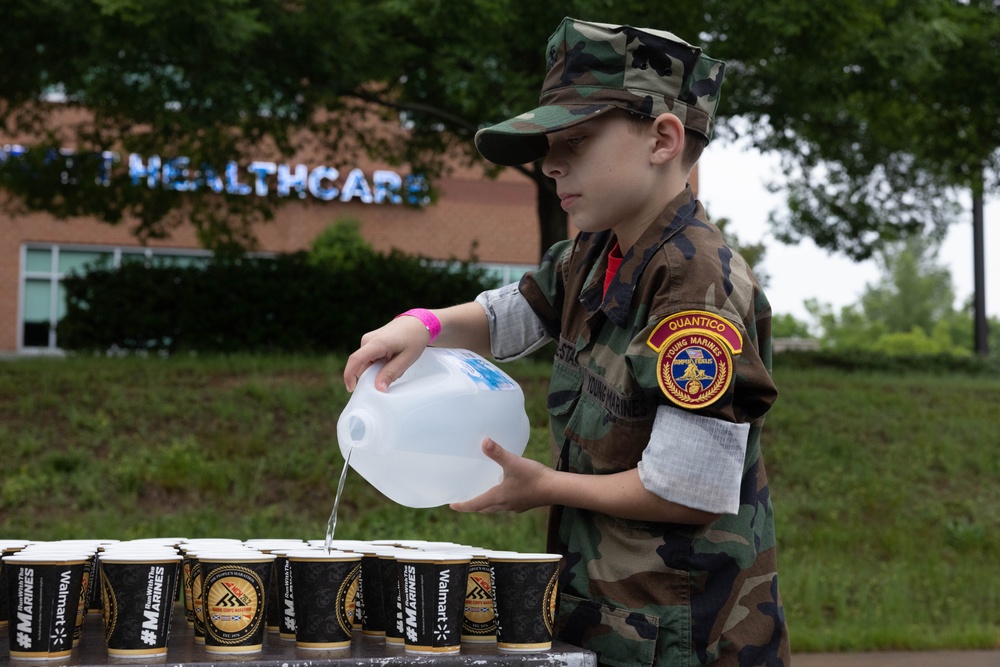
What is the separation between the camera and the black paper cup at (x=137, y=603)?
2.04 metres

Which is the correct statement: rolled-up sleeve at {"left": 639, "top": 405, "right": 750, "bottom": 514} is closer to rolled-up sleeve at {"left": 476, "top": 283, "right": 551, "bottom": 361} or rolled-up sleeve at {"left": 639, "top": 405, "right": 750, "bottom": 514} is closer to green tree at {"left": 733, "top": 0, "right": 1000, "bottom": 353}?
rolled-up sleeve at {"left": 476, "top": 283, "right": 551, "bottom": 361}

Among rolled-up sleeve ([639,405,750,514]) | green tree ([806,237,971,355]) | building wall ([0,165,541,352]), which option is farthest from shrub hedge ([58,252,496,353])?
green tree ([806,237,971,355])

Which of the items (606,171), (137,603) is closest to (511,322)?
(606,171)

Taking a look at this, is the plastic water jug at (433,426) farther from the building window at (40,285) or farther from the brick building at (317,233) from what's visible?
the building window at (40,285)

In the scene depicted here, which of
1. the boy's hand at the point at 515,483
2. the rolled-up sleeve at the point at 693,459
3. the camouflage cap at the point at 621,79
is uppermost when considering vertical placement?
the camouflage cap at the point at 621,79

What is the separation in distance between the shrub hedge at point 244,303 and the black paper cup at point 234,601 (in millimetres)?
10902

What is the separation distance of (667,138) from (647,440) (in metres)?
0.60

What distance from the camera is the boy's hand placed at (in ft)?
7.28

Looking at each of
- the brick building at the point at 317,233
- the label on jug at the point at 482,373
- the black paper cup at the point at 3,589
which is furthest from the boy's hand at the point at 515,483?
the brick building at the point at 317,233

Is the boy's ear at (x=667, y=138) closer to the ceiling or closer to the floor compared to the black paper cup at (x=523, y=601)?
closer to the ceiling

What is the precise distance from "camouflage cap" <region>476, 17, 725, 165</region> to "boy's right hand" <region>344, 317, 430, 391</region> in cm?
49

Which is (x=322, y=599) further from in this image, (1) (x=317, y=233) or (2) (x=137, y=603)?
(1) (x=317, y=233)

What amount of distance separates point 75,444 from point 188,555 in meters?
7.41

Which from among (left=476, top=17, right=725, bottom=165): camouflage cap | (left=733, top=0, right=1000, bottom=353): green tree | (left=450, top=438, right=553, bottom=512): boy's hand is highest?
(left=733, top=0, right=1000, bottom=353): green tree
